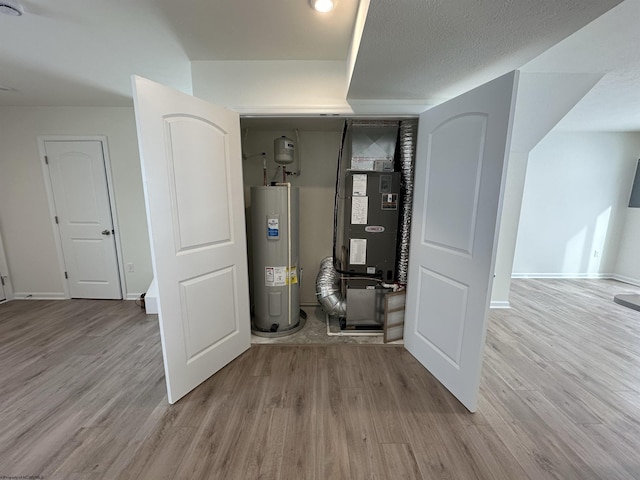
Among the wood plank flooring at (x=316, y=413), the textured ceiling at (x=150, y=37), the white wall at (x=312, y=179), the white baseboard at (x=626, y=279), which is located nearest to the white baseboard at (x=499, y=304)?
the wood plank flooring at (x=316, y=413)

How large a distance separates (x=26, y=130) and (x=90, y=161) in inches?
31.7

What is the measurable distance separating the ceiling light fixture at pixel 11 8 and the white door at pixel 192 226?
2.48 ft

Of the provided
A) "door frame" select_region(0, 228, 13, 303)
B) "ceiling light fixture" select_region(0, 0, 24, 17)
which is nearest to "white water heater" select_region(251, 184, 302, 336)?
"ceiling light fixture" select_region(0, 0, 24, 17)

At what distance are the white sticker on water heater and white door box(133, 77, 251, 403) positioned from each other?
3.36ft

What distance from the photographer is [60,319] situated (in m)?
2.73

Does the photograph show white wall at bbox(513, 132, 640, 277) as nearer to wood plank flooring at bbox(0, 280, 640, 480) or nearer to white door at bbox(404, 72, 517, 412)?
wood plank flooring at bbox(0, 280, 640, 480)

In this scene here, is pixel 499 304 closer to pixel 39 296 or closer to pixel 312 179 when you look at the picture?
pixel 312 179

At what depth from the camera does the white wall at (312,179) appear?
2.92m

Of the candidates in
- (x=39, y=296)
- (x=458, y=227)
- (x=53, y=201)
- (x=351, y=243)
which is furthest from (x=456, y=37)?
(x=39, y=296)

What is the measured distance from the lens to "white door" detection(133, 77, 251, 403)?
1.45 m

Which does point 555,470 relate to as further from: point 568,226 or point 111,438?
point 568,226

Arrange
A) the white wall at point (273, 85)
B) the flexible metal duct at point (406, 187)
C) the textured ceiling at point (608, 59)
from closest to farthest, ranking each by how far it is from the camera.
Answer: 1. the textured ceiling at point (608, 59)
2. the white wall at point (273, 85)
3. the flexible metal duct at point (406, 187)

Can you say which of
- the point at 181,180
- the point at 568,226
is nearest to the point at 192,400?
the point at 181,180

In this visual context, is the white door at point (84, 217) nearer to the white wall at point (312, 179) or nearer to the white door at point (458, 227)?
the white wall at point (312, 179)
